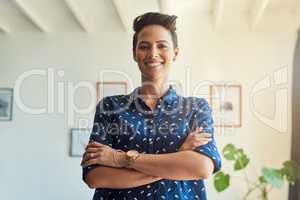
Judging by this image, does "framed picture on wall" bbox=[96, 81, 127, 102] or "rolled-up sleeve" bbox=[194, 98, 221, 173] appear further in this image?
"framed picture on wall" bbox=[96, 81, 127, 102]

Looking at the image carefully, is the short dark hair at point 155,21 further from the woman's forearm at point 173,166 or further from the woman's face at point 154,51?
the woman's forearm at point 173,166

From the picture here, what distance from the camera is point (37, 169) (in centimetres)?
445

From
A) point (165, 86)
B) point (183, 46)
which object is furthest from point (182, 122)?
point (183, 46)

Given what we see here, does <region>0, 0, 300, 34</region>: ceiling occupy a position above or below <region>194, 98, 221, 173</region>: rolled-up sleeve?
above

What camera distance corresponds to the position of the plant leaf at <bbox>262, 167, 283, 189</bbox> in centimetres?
366

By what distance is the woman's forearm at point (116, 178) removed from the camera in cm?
114

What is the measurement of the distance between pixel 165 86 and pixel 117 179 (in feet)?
1.01

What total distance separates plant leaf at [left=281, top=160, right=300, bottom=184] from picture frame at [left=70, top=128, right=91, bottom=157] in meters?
2.03

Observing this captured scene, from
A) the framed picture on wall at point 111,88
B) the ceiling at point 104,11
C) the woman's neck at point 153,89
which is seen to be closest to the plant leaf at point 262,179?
the ceiling at point 104,11

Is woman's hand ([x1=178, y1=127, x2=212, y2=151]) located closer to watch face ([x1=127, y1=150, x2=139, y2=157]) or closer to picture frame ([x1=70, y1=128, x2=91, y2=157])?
watch face ([x1=127, y1=150, x2=139, y2=157])

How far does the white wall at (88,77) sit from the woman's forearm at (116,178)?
3.14 metres

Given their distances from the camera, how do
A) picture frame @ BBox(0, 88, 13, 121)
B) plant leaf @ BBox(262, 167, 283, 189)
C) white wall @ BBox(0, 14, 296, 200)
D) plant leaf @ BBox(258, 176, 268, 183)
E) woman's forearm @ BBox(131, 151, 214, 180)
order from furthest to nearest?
1. picture frame @ BBox(0, 88, 13, 121)
2. white wall @ BBox(0, 14, 296, 200)
3. plant leaf @ BBox(258, 176, 268, 183)
4. plant leaf @ BBox(262, 167, 283, 189)
5. woman's forearm @ BBox(131, 151, 214, 180)

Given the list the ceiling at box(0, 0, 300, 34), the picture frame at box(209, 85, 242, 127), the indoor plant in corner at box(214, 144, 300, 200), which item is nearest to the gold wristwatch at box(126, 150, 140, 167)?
the ceiling at box(0, 0, 300, 34)

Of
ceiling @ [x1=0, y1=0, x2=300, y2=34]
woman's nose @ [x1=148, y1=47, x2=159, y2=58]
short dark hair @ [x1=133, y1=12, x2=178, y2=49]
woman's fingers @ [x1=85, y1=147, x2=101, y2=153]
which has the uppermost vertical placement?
ceiling @ [x1=0, y1=0, x2=300, y2=34]
